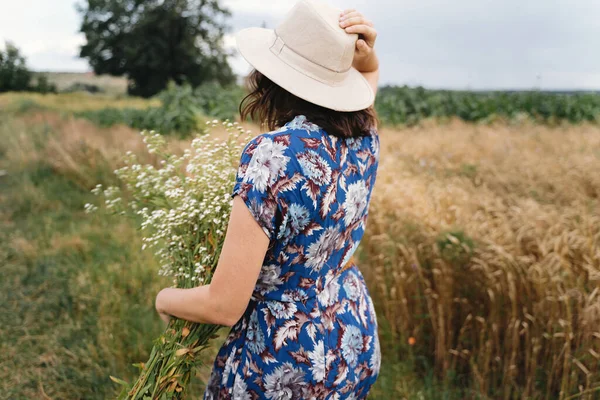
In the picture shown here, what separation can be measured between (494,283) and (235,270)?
2.54 meters

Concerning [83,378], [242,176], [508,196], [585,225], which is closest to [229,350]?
[242,176]

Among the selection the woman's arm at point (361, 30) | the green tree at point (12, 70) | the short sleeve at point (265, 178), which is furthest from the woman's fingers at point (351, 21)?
the green tree at point (12, 70)

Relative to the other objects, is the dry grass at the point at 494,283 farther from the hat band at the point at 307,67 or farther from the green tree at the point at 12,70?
the green tree at the point at 12,70

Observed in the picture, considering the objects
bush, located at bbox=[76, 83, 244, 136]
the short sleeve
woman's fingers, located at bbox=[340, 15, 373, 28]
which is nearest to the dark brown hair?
the short sleeve

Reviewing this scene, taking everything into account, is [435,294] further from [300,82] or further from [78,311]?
[78,311]

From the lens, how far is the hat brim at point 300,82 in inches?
58.6

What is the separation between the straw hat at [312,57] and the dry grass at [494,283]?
2.19 meters

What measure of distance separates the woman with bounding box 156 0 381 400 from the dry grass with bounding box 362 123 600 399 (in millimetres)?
1890

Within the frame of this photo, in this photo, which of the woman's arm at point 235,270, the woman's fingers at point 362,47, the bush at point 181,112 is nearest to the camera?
the woman's arm at point 235,270

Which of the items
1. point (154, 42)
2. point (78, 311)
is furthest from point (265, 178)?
point (154, 42)

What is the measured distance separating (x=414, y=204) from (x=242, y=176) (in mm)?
3188

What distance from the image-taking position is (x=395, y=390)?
3.35 metres

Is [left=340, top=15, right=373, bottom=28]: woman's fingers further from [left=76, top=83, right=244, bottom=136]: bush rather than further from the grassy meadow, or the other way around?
[left=76, top=83, right=244, bottom=136]: bush

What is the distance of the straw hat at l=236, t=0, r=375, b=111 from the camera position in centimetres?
150
